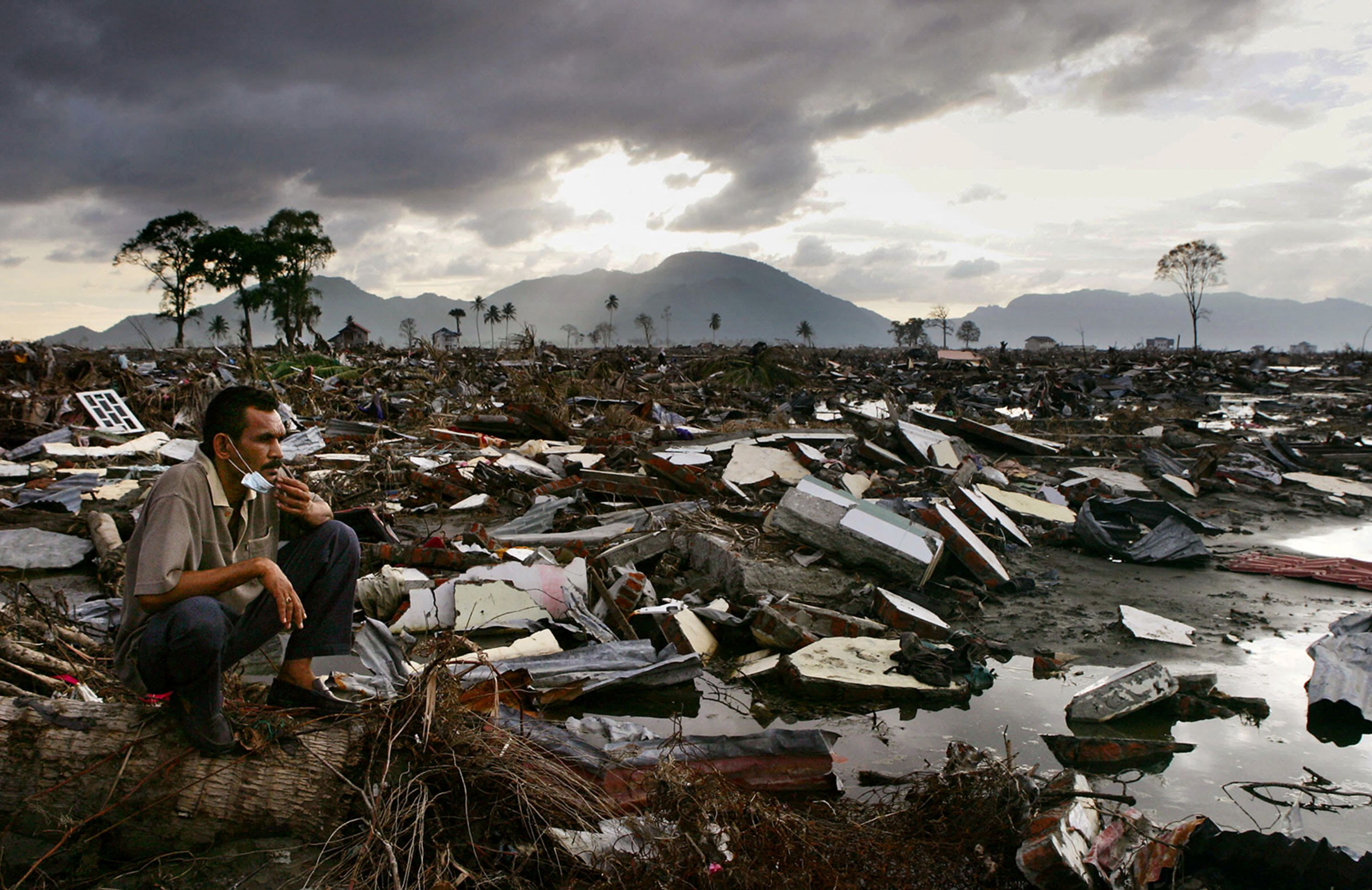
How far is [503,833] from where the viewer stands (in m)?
2.21

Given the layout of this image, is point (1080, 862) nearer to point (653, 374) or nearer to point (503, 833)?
point (503, 833)

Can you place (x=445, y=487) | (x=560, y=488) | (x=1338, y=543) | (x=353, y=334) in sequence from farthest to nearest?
(x=353, y=334) → (x=445, y=487) → (x=560, y=488) → (x=1338, y=543)

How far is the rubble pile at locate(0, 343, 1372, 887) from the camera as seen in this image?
11.0ft

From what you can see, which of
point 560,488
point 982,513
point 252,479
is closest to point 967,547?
point 982,513

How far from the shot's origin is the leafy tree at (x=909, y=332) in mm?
55188

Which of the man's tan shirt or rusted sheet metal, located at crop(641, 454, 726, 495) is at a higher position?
the man's tan shirt

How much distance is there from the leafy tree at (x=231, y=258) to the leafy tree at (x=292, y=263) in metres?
0.49

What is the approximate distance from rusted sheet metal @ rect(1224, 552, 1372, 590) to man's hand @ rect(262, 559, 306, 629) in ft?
20.5

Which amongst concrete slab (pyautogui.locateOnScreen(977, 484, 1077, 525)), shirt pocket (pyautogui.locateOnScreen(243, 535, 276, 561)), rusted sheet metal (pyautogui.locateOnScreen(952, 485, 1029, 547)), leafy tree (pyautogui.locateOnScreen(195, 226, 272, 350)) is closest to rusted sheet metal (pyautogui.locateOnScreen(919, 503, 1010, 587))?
rusted sheet metal (pyautogui.locateOnScreen(952, 485, 1029, 547))

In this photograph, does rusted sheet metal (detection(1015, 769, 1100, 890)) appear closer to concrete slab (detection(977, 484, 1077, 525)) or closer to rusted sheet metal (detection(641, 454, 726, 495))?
rusted sheet metal (detection(641, 454, 726, 495))

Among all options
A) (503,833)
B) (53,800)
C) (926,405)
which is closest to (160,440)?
(53,800)

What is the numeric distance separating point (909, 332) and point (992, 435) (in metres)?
49.6

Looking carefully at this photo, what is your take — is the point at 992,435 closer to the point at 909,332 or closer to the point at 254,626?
the point at 254,626

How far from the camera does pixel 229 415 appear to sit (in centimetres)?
221
